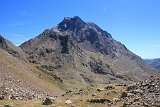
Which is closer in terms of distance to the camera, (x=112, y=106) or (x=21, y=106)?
(x=112, y=106)

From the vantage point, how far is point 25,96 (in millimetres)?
61094

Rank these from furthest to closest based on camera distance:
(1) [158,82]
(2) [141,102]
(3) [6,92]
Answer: (3) [6,92]
(1) [158,82]
(2) [141,102]

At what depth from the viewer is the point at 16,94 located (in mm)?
60594

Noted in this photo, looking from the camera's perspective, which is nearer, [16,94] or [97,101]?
[97,101]

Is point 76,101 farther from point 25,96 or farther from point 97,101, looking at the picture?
point 25,96

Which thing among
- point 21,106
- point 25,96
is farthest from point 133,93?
point 25,96

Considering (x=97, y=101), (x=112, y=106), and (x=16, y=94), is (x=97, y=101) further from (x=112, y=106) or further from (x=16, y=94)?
(x=16, y=94)

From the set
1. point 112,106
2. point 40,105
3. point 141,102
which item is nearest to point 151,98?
point 141,102

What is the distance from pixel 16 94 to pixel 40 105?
14726 millimetres

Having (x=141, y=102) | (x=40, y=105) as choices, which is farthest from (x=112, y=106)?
(x=40, y=105)

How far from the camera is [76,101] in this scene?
4897 centimetres

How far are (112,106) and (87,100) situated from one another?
308 inches

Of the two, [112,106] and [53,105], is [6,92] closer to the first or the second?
[53,105]

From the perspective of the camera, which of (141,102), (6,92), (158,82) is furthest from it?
(6,92)
